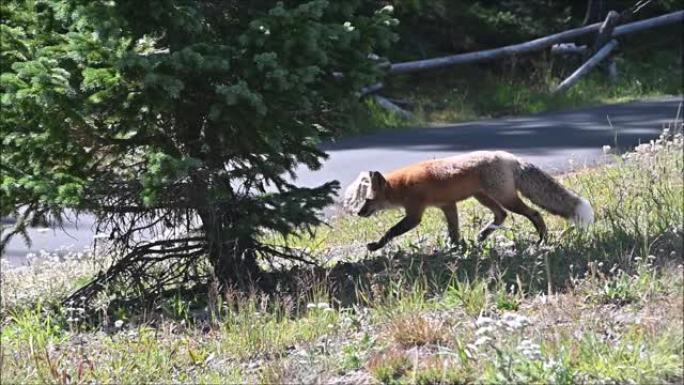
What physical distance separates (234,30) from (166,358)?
8.93 ft

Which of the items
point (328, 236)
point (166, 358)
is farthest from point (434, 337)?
point (328, 236)

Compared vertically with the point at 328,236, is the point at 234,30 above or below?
above

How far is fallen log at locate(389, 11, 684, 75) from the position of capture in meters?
23.6

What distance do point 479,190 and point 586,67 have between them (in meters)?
14.9

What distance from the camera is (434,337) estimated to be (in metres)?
6.18

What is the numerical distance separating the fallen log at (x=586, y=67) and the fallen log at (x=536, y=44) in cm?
36

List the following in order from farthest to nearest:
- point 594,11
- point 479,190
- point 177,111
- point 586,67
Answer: point 594,11
point 586,67
point 479,190
point 177,111

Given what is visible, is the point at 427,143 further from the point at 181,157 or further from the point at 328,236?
the point at 181,157

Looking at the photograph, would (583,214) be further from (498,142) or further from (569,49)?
(569,49)

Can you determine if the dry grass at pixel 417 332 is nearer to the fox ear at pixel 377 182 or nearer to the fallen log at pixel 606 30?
the fox ear at pixel 377 182

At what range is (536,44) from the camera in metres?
24.0

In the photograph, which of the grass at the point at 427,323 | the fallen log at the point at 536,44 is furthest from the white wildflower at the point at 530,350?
the fallen log at the point at 536,44

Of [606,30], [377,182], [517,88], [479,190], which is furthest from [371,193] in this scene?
[606,30]

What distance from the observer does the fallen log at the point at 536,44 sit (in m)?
23.6
